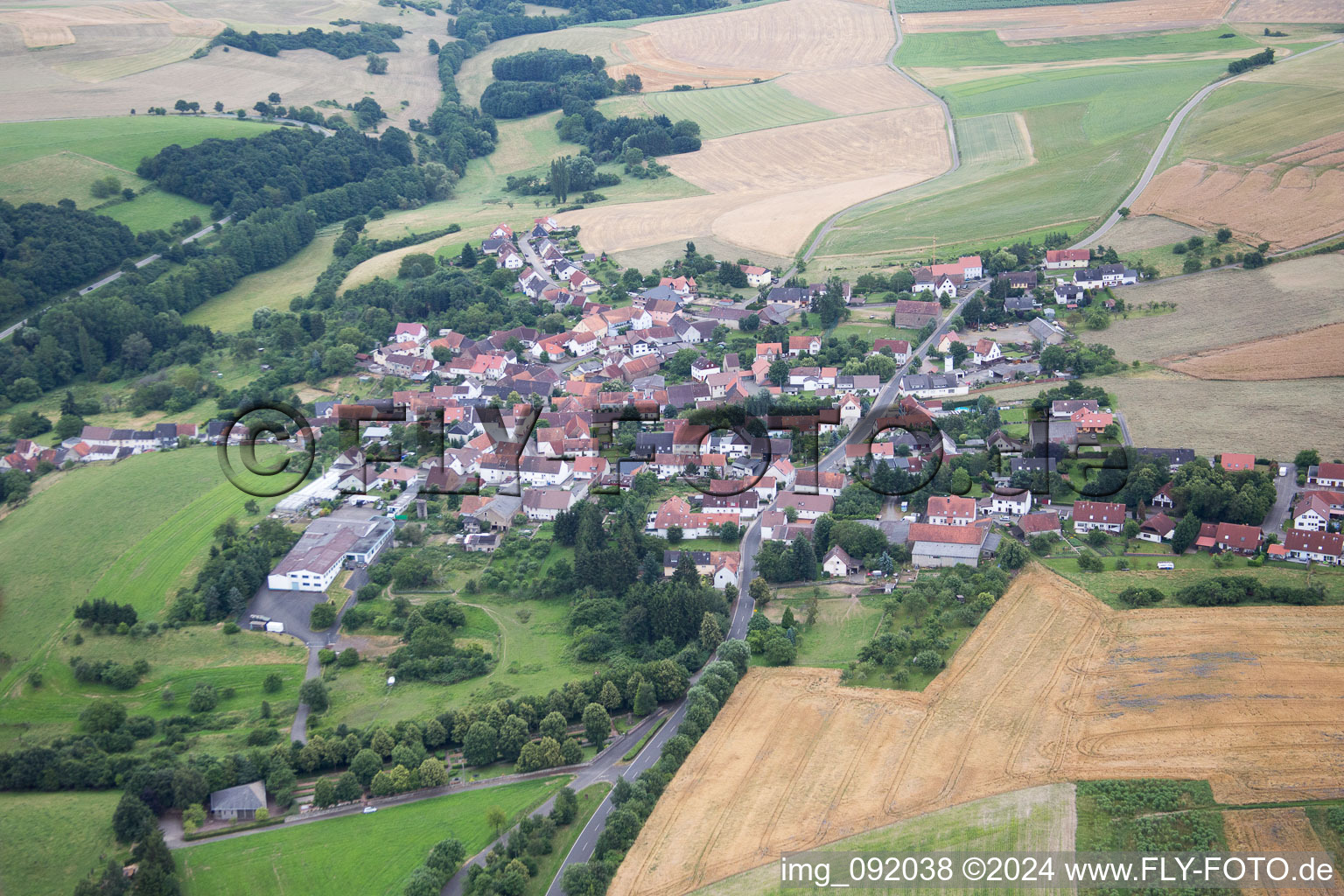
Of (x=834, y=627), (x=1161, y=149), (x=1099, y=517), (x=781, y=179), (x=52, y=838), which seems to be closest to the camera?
(x=52, y=838)

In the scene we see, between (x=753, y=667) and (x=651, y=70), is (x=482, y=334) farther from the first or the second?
(x=651, y=70)

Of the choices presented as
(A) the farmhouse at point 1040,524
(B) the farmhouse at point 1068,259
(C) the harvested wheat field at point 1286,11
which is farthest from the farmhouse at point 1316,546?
(C) the harvested wheat field at point 1286,11

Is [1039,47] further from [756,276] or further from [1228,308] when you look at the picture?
[1228,308]

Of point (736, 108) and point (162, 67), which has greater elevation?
point (162, 67)

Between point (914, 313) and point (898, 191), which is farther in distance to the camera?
point (898, 191)

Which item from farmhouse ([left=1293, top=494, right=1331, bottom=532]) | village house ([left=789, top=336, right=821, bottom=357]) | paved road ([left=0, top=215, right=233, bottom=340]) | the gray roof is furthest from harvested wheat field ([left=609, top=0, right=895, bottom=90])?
the gray roof

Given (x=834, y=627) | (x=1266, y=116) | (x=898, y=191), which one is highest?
(x=1266, y=116)

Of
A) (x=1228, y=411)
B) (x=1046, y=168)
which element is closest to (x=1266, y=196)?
(x=1046, y=168)
